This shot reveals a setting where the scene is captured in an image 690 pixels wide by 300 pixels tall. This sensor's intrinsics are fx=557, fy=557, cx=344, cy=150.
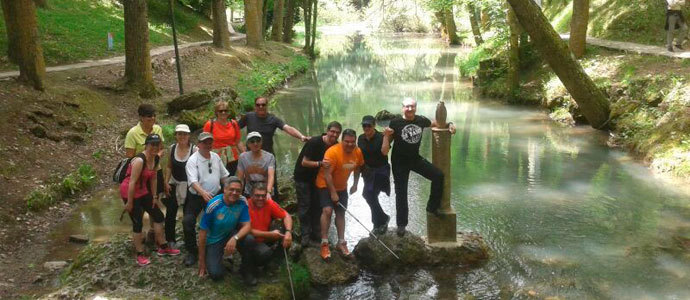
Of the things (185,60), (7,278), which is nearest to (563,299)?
(7,278)

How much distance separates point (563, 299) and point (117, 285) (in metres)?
5.26

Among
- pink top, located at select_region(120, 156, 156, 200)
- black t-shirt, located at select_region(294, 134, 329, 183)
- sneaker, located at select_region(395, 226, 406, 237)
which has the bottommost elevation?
sneaker, located at select_region(395, 226, 406, 237)

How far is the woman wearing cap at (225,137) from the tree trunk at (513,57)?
14.8 metres

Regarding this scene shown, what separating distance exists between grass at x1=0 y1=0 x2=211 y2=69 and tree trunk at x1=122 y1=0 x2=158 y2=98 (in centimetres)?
309

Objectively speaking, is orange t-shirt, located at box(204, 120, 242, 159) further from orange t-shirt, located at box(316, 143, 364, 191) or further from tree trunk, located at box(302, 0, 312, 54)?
tree trunk, located at box(302, 0, 312, 54)

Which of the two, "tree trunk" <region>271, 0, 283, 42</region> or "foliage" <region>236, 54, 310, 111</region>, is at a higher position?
"tree trunk" <region>271, 0, 283, 42</region>

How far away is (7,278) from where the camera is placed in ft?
22.7

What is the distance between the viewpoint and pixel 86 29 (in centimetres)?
2347

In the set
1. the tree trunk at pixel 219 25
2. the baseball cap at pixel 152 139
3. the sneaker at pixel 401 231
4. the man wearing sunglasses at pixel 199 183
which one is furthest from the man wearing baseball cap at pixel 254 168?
the tree trunk at pixel 219 25

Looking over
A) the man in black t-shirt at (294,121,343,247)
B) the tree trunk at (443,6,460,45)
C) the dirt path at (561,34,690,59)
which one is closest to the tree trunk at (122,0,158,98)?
the man in black t-shirt at (294,121,343,247)

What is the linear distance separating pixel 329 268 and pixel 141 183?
2.58 meters

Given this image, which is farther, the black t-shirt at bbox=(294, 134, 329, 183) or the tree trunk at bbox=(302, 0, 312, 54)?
the tree trunk at bbox=(302, 0, 312, 54)

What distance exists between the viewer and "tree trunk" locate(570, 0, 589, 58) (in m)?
18.9

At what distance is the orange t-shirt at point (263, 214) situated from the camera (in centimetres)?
655
